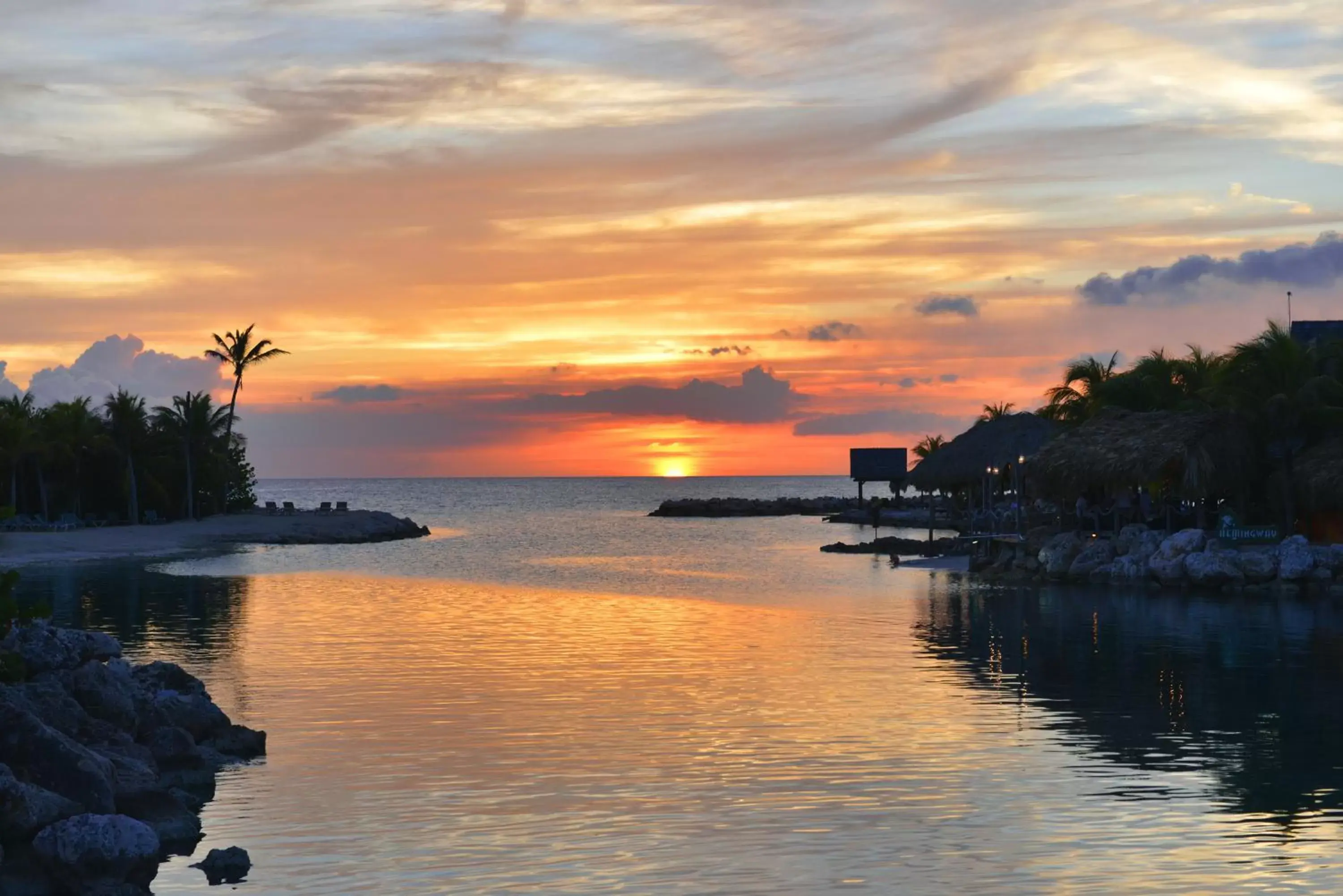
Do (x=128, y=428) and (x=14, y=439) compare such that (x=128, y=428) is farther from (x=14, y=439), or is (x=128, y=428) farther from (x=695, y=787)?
(x=695, y=787)

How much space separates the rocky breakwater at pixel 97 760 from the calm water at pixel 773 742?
45 cm

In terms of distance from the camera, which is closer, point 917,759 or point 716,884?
point 716,884

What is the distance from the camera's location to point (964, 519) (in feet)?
242

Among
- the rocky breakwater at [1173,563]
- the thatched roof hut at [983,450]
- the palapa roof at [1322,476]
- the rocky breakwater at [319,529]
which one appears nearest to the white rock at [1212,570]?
the rocky breakwater at [1173,563]

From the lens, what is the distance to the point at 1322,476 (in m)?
40.6

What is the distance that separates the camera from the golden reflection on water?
38.2 feet

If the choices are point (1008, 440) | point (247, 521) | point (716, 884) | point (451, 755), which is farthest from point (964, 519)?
point (716, 884)

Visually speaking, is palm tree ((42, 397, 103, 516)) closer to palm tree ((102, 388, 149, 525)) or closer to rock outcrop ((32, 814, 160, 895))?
palm tree ((102, 388, 149, 525))

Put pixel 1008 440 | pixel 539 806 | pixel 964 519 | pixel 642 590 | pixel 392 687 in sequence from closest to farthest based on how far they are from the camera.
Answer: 1. pixel 539 806
2. pixel 392 687
3. pixel 642 590
4. pixel 1008 440
5. pixel 964 519

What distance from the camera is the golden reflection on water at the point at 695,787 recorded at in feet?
38.2

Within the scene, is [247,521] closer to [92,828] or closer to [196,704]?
[196,704]

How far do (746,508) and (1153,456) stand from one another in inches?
3372

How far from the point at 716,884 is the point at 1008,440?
5213cm

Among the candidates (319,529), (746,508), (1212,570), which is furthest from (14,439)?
(746,508)
